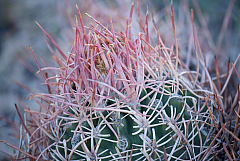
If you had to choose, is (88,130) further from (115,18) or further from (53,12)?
(53,12)

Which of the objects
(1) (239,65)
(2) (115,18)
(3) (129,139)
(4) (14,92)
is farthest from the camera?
(4) (14,92)

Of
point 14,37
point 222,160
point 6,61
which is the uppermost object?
point 14,37

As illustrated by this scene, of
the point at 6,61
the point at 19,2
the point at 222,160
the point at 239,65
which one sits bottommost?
the point at 222,160

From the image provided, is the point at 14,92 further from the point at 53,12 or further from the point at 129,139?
the point at 129,139

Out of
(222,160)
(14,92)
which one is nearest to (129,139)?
(222,160)

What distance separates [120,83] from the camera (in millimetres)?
309

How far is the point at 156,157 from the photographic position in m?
0.29

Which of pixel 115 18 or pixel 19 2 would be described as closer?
pixel 115 18

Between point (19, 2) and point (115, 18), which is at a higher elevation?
point (19, 2)

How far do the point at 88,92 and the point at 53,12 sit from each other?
100 cm

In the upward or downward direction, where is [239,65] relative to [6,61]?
downward

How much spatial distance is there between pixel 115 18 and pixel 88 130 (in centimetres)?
62

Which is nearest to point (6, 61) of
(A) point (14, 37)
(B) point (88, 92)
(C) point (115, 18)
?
(A) point (14, 37)

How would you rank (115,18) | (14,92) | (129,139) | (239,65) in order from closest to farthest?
(129,139)
(239,65)
(115,18)
(14,92)
